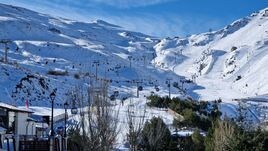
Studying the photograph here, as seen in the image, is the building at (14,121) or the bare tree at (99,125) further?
the building at (14,121)

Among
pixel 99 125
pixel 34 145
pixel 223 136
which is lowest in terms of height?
pixel 34 145

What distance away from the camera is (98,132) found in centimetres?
3622

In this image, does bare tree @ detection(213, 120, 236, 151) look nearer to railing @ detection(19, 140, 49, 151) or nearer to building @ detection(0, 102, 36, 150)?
railing @ detection(19, 140, 49, 151)

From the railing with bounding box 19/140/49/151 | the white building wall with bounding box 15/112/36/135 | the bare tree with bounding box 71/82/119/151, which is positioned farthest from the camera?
the white building wall with bounding box 15/112/36/135

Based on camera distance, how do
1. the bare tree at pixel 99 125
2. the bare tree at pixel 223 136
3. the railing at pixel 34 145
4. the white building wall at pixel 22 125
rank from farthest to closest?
1. the white building wall at pixel 22 125
2. the bare tree at pixel 223 136
3. the railing at pixel 34 145
4. the bare tree at pixel 99 125

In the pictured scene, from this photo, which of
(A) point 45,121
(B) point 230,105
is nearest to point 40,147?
(A) point 45,121

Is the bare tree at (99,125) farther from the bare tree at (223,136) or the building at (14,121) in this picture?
the bare tree at (223,136)

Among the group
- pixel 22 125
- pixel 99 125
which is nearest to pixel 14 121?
pixel 22 125

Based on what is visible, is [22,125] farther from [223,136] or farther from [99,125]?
[223,136]

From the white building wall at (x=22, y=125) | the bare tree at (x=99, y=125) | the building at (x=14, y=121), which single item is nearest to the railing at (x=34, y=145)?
the building at (x=14, y=121)

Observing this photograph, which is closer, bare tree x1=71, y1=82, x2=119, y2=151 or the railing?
bare tree x1=71, y1=82, x2=119, y2=151

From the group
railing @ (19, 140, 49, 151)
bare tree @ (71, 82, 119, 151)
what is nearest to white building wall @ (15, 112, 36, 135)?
railing @ (19, 140, 49, 151)

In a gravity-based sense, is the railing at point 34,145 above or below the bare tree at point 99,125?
below

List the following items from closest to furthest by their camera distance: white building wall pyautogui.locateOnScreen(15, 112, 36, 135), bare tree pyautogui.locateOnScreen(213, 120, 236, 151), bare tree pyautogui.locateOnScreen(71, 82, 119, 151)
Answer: bare tree pyautogui.locateOnScreen(71, 82, 119, 151) < bare tree pyautogui.locateOnScreen(213, 120, 236, 151) < white building wall pyautogui.locateOnScreen(15, 112, 36, 135)
